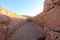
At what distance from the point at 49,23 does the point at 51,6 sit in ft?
2.69

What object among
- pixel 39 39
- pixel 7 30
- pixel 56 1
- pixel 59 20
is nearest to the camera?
pixel 59 20

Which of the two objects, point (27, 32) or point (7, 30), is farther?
point (27, 32)

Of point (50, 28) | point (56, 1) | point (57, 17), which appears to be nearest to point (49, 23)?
point (50, 28)

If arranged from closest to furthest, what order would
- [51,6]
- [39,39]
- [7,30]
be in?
[51,6] → [39,39] → [7,30]

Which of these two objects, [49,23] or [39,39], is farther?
[39,39]

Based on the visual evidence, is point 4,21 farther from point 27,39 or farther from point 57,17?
point 57,17

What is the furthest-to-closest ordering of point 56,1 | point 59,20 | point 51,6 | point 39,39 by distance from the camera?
point 39,39, point 51,6, point 56,1, point 59,20

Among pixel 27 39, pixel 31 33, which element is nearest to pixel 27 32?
pixel 31 33

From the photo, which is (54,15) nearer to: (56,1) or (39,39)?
(56,1)

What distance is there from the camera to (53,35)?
213 inches

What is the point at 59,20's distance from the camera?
5.24m

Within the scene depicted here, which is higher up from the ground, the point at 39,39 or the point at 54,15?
the point at 54,15

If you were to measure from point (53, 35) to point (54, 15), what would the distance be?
2.85 ft

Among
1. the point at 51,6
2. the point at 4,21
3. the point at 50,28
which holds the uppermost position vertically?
the point at 51,6
